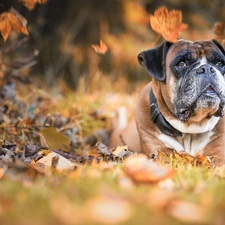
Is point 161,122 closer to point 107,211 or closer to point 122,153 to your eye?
point 122,153

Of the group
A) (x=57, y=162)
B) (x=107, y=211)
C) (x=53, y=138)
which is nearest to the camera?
(x=107, y=211)

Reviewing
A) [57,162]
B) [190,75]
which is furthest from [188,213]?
[190,75]

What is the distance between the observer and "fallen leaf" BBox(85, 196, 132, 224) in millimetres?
1749

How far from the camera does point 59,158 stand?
10.4 feet

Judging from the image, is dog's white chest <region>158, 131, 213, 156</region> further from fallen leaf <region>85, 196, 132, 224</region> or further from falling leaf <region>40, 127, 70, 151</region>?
fallen leaf <region>85, 196, 132, 224</region>

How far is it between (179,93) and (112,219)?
2.13 meters

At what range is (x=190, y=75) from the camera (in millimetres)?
3699

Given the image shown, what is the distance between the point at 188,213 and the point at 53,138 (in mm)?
2515

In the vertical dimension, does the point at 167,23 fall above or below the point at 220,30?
above

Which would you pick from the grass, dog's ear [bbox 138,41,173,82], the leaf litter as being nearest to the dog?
dog's ear [bbox 138,41,173,82]

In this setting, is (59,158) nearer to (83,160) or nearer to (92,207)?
(83,160)

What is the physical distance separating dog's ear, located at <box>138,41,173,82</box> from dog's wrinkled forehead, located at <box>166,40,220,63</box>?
0.18 ft

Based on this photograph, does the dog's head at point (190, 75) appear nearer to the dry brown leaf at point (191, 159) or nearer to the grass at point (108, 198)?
the dry brown leaf at point (191, 159)

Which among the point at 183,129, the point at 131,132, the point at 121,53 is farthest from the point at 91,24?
the point at 183,129
